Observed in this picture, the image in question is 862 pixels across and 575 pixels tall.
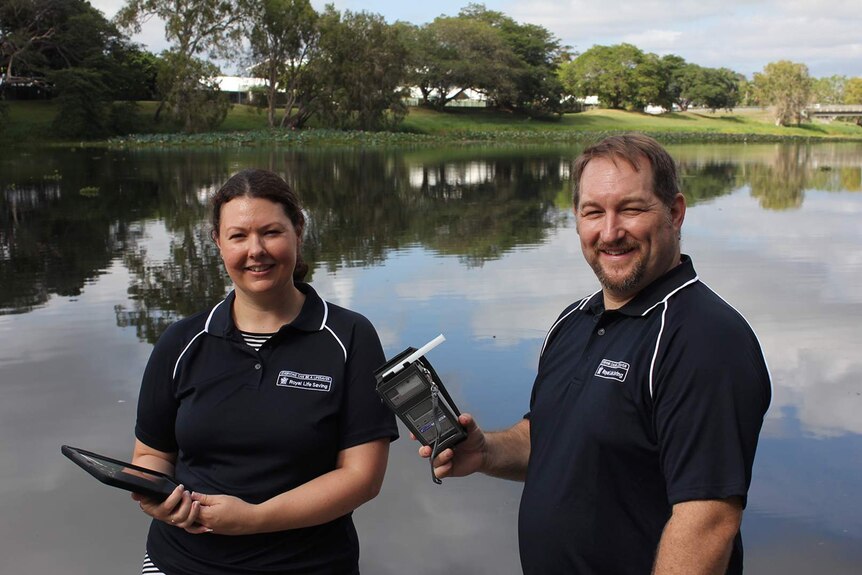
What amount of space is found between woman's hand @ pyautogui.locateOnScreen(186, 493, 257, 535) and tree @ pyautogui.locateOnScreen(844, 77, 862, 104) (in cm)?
16550

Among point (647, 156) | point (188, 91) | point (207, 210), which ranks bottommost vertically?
point (207, 210)

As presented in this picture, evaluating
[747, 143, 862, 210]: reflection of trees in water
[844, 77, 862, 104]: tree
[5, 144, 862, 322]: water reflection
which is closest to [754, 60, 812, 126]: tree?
[844, 77, 862, 104]: tree

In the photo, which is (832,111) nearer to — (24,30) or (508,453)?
(24,30)

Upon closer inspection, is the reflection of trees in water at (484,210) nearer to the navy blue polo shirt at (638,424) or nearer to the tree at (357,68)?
the navy blue polo shirt at (638,424)

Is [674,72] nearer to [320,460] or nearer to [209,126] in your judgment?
[209,126]

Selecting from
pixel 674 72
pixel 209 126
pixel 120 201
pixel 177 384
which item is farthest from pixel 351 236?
pixel 674 72

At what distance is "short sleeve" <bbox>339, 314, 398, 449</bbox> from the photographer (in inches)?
109

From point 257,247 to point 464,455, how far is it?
897 mm

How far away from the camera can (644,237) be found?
246cm

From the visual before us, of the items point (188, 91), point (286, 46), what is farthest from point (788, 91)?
point (188, 91)

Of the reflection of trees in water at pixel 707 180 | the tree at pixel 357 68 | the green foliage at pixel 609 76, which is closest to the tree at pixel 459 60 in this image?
the tree at pixel 357 68

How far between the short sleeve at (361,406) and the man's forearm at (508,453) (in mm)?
321

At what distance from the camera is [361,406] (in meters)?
2.78

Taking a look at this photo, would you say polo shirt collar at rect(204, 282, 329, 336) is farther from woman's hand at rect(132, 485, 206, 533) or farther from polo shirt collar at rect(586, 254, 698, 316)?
polo shirt collar at rect(586, 254, 698, 316)
